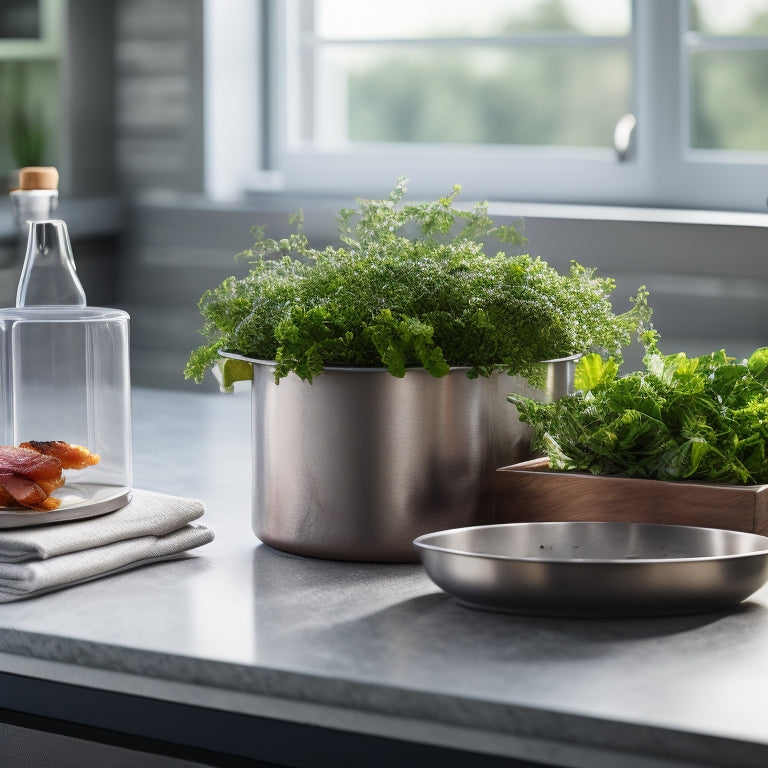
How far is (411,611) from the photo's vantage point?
94 cm

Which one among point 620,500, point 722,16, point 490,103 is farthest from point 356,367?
point 490,103

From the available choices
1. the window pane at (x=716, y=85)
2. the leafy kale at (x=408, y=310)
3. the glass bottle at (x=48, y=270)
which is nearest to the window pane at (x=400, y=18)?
the window pane at (x=716, y=85)

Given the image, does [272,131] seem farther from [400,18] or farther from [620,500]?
[620,500]

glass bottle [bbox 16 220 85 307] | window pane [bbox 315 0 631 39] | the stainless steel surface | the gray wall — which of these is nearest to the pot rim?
the stainless steel surface

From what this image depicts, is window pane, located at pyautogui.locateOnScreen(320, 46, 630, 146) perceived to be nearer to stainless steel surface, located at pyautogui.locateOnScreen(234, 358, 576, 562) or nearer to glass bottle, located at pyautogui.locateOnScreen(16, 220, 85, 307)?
glass bottle, located at pyautogui.locateOnScreen(16, 220, 85, 307)

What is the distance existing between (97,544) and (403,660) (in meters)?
0.33

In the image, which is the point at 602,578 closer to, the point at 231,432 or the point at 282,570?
the point at 282,570

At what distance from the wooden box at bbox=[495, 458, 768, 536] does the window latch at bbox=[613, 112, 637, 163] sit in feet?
4.10

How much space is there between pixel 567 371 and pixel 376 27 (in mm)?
1716

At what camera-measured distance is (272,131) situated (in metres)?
2.61

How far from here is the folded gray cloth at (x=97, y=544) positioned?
0.98 meters

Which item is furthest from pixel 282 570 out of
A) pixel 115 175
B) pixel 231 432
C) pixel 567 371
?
pixel 115 175

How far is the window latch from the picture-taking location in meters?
2.25

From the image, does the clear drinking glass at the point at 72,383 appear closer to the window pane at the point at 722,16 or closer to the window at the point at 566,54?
the window at the point at 566,54
